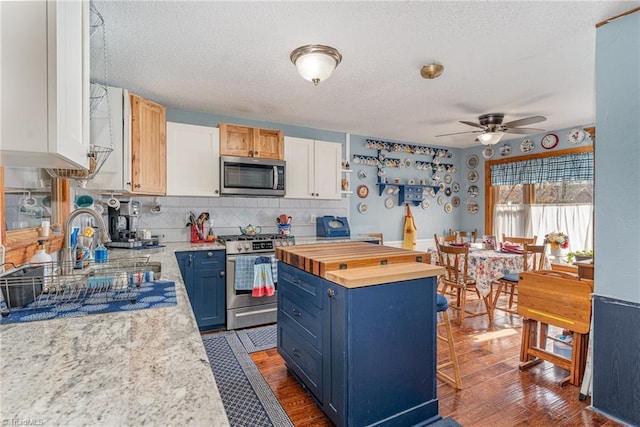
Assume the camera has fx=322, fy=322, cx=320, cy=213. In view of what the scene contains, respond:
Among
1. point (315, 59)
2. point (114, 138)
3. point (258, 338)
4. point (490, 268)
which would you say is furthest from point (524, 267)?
point (114, 138)

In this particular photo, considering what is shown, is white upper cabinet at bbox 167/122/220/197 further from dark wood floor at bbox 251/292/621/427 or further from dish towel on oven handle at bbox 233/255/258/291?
dark wood floor at bbox 251/292/621/427

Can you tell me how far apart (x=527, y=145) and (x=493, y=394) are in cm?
387

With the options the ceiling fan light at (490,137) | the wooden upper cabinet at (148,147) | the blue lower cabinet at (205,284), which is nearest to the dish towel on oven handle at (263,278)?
the blue lower cabinet at (205,284)

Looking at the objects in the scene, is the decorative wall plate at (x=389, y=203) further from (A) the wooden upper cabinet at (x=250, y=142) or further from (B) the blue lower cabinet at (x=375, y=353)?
(B) the blue lower cabinet at (x=375, y=353)

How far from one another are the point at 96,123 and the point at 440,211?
16.3ft

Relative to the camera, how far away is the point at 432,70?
250 centimetres

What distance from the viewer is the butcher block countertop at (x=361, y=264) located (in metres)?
1.63

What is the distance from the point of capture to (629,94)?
1801 mm

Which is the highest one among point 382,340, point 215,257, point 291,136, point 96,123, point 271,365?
point 291,136

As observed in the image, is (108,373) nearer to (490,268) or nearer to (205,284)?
(205,284)

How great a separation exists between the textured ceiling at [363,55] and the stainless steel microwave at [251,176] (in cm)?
59

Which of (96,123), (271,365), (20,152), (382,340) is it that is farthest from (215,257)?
(20,152)

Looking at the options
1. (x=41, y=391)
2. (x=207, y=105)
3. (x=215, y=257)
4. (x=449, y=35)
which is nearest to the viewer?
(x=41, y=391)

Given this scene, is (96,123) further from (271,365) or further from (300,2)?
(271,365)
